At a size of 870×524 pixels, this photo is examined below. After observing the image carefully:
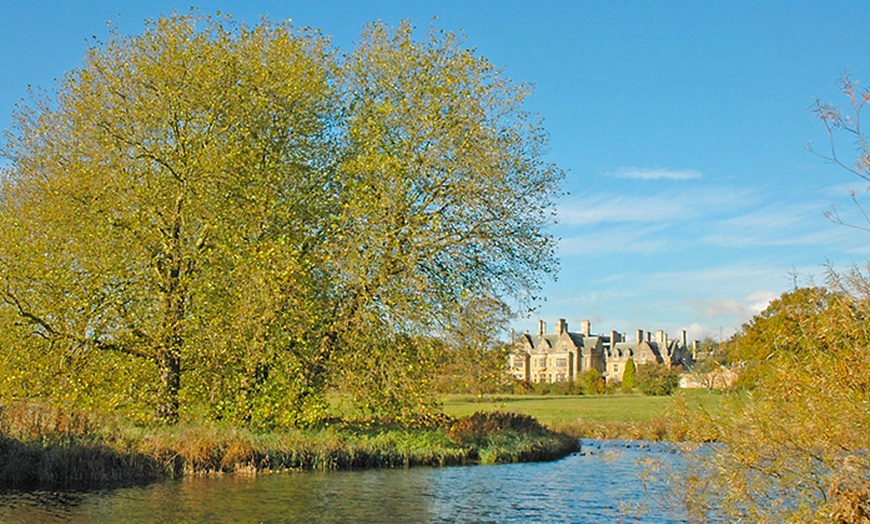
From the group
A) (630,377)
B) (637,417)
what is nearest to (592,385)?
(630,377)

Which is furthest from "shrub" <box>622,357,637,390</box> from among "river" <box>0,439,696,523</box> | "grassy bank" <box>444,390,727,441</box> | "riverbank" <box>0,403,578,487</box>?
"river" <box>0,439,696,523</box>

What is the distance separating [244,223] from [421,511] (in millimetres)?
10729

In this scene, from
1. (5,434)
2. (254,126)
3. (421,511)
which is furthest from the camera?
(254,126)

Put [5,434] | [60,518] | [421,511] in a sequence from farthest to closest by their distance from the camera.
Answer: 1. [5,434]
2. [421,511]
3. [60,518]

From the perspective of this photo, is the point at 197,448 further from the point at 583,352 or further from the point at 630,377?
the point at 583,352

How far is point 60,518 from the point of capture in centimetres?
1512

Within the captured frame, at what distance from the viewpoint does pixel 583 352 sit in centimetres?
12912

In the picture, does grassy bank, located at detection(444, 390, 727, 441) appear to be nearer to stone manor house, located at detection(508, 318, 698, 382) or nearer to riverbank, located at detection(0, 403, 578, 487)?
riverbank, located at detection(0, 403, 578, 487)

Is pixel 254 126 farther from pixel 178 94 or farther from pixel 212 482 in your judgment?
pixel 212 482

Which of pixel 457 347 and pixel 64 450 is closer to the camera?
pixel 64 450

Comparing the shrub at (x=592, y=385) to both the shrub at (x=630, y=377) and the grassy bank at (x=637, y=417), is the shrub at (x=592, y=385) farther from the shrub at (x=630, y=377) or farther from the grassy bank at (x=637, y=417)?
the shrub at (x=630, y=377)

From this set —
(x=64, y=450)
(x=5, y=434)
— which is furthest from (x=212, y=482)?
(x=5, y=434)

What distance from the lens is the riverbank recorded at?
1959 centimetres

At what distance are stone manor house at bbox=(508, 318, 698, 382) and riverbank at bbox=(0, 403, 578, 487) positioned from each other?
99.8m
